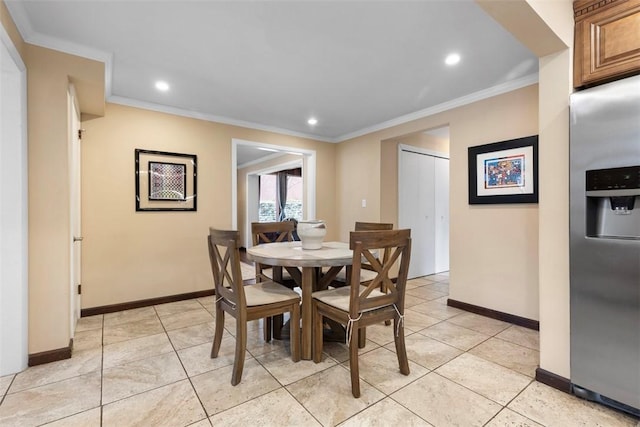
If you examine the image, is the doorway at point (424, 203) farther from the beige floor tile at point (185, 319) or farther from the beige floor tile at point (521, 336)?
the beige floor tile at point (185, 319)

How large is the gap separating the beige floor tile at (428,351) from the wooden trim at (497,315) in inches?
37.8

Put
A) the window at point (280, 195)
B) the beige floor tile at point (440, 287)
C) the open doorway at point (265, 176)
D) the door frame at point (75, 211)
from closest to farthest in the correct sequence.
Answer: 1. the door frame at point (75, 211)
2. the beige floor tile at point (440, 287)
3. the open doorway at point (265, 176)
4. the window at point (280, 195)

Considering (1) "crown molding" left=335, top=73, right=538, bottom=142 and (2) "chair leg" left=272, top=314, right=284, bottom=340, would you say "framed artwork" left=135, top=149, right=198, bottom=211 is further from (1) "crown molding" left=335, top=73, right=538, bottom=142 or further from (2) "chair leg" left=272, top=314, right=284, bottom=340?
(1) "crown molding" left=335, top=73, right=538, bottom=142

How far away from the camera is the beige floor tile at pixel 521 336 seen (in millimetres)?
2360

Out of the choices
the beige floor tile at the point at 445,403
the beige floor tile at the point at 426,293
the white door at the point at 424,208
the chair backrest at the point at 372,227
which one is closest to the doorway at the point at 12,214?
the beige floor tile at the point at 445,403

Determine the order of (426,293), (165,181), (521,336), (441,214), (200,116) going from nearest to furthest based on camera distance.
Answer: (521,336), (165,181), (200,116), (426,293), (441,214)

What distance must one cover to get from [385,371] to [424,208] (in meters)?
3.25

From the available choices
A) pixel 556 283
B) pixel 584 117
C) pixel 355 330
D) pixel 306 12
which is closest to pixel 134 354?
pixel 355 330

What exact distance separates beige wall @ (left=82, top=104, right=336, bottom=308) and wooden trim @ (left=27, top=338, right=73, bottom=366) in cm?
102

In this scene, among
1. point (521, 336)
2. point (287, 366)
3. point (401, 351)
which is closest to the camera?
point (401, 351)

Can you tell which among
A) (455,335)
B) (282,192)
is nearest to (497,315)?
(455,335)

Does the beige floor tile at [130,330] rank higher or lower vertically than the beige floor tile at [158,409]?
higher

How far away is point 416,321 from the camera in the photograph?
287cm

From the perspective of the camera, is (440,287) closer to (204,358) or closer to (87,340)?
(204,358)
